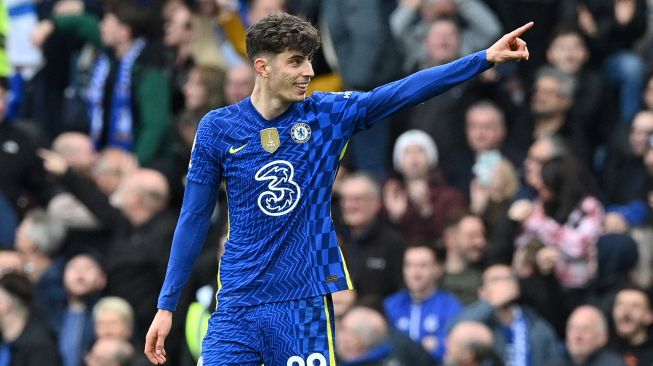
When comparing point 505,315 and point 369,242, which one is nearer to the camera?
point 505,315

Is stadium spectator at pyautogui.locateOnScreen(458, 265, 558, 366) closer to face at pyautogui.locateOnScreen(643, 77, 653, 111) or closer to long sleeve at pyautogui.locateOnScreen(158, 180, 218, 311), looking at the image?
face at pyautogui.locateOnScreen(643, 77, 653, 111)

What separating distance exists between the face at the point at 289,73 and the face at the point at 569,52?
6463mm

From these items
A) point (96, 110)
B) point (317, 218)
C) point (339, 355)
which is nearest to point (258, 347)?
point (317, 218)

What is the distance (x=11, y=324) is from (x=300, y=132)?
17.0 ft

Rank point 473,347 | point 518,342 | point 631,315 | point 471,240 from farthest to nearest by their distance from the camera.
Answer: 1. point 471,240
2. point 518,342
3. point 631,315
4. point 473,347

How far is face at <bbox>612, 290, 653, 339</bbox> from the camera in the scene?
37.0 ft

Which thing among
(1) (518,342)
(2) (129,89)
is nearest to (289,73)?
(1) (518,342)

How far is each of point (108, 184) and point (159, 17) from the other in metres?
2.01

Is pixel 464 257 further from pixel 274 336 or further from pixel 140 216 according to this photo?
pixel 274 336

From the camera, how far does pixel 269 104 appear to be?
295 inches

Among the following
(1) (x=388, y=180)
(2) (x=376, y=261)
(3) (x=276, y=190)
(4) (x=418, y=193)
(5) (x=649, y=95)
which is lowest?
(3) (x=276, y=190)

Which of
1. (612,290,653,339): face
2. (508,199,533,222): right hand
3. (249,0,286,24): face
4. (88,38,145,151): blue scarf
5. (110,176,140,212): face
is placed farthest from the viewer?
(88,38,145,151): blue scarf

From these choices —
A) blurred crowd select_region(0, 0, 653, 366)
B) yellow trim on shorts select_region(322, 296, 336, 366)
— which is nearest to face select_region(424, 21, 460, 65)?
blurred crowd select_region(0, 0, 653, 366)

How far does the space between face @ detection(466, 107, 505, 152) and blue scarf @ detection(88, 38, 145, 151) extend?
3.03 m
